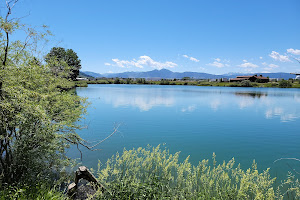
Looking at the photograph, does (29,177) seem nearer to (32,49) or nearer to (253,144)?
(32,49)

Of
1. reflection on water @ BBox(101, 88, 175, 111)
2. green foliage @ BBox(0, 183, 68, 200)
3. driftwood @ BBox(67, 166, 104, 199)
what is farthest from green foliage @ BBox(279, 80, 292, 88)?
green foliage @ BBox(0, 183, 68, 200)

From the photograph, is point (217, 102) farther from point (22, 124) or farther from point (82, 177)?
point (22, 124)

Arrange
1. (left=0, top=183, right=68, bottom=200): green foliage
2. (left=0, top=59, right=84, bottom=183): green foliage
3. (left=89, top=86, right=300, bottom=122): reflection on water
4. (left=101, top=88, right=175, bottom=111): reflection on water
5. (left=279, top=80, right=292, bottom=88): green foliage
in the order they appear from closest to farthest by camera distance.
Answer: (left=0, top=183, right=68, bottom=200): green foliage, (left=0, top=59, right=84, bottom=183): green foliage, (left=89, top=86, right=300, bottom=122): reflection on water, (left=101, top=88, right=175, bottom=111): reflection on water, (left=279, top=80, right=292, bottom=88): green foliage

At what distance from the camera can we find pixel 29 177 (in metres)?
8.83

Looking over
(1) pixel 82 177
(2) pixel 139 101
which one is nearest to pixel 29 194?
(1) pixel 82 177

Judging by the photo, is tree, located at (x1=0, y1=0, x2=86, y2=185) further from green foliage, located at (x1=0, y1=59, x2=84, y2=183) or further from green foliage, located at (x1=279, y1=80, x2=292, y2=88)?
green foliage, located at (x1=279, y1=80, x2=292, y2=88)

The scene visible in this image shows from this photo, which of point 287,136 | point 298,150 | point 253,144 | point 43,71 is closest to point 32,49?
point 43,71

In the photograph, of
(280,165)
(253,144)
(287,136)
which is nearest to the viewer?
(280,165)

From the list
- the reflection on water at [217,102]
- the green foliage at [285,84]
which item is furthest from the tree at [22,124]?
the green foliage at [285,84]

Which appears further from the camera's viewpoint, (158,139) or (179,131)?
(179,131)

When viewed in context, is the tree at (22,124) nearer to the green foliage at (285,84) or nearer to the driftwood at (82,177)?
the driftwood at (82,177)

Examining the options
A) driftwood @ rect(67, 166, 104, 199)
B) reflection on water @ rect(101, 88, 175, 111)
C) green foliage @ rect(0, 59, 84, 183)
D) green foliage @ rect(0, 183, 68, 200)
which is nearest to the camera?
green foliage @ rect(0, 183, 68, 200)

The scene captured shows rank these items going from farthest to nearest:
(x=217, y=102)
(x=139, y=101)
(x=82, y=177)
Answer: (x=217, y=102) → (x=139, y=101) → (x=82, y=177)

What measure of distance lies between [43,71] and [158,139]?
13.2 meters
